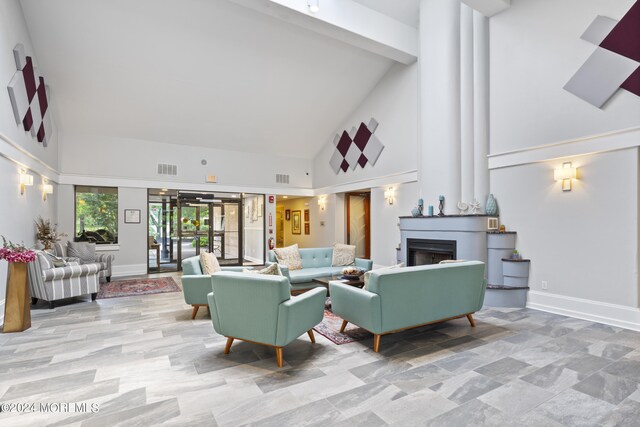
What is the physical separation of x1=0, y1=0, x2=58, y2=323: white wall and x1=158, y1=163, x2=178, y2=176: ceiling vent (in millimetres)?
2737

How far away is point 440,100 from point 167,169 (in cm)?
690

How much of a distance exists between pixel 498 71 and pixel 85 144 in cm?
901

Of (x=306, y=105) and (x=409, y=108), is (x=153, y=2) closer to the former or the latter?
(x=306, y=105)

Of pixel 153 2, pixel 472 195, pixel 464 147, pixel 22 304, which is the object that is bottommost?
pixel 22 304

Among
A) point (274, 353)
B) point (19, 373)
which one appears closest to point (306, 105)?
point (274, 353)

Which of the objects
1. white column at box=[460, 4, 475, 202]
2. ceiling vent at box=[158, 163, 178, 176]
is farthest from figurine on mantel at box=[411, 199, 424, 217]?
ceiling vent at box=[158, 163, 178, 176]

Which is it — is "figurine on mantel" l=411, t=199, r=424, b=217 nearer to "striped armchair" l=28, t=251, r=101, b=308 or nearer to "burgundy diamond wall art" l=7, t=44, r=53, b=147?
"striped armchair" l=28, t=251, r=101, b=308

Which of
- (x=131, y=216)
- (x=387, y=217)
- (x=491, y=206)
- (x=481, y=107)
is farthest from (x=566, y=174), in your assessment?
(x=131, y=216)

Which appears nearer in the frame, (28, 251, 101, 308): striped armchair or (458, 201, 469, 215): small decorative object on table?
(28, 251, 101, 308): striped armchair

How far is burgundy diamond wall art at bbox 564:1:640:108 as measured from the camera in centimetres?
408

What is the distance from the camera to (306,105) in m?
8.62

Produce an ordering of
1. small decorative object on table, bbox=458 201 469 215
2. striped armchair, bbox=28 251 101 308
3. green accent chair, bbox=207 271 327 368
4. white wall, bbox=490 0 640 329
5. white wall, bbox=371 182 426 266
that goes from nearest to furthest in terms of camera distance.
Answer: green accent chair, bbox=207 271 327 368 < white wall, bbox=490 0 640 329 < striped armchair, bbox=28 251 101 308 < small decorative object on table, bbox=458 201 469 215 < white wall, bbox=371 182 426 266

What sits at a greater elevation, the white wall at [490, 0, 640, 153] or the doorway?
the white wall at [490, 0, 640, 153]

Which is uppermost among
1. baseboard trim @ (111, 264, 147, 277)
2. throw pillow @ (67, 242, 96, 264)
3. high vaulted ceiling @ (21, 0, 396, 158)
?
high vaulted ceiling @ (21, 0, 396, 158)
